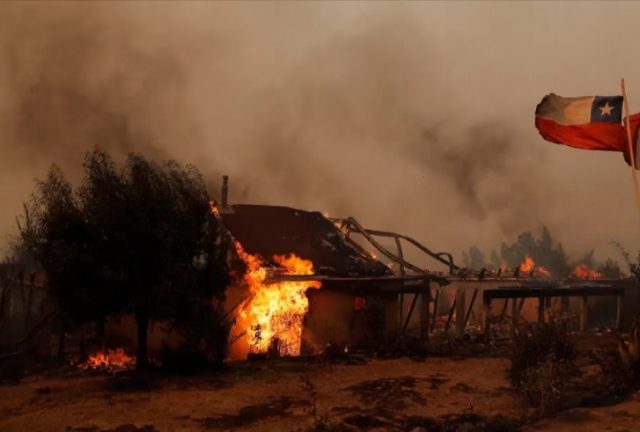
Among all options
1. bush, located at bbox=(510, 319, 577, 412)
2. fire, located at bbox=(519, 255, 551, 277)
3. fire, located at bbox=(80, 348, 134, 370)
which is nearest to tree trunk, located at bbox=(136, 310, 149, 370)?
fire, located at bbox=(80, 348, 134, 370)

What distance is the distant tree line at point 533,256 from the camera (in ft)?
188

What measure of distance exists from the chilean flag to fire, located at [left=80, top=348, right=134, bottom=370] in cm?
1283

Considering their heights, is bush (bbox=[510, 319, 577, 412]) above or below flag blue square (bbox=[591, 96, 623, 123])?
below

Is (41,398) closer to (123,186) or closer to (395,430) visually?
(123,186)

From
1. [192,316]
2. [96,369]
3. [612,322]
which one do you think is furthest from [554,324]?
[612,322]

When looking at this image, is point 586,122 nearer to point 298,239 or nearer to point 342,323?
point 342,323

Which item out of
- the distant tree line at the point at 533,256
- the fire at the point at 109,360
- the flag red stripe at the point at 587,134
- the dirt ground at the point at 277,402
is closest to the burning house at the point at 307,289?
the dirt ground at the point at 277,402

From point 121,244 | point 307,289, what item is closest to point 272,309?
point 307,289

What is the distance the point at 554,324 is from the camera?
38.9ft

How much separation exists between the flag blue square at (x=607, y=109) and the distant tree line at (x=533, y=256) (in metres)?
41.9

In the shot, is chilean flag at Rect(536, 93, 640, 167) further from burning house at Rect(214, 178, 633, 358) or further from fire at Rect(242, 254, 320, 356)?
fire at Rect(242, 254, 320, 356)

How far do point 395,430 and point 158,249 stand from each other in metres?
7.09

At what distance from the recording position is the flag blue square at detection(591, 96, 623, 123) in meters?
10.8

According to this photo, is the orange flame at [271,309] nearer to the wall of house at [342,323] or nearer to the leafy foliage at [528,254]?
the wall of house at [342,323]
